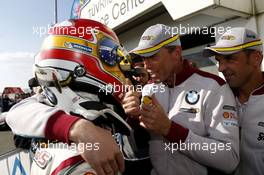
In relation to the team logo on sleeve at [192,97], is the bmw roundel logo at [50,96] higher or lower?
higher

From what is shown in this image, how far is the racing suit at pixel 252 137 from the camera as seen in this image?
1499mm

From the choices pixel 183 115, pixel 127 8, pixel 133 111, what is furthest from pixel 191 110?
pixel 127 8

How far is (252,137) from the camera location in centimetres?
152

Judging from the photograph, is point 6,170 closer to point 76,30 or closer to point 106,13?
point 76,30

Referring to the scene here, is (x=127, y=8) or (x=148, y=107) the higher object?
(x=127, y=8)

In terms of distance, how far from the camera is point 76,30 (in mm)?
1104

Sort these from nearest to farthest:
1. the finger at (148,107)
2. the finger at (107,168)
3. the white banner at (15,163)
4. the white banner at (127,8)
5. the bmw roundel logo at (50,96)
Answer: the finger at (107,168) → the bmw roundel logo at (50,96) → the finger at (148,107) → the white banner at (15,163) → the white banner at (127,8)

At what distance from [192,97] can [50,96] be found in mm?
675

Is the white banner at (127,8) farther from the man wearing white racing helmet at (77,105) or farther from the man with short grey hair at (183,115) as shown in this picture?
the man wearing white racing helmet at (77,105)

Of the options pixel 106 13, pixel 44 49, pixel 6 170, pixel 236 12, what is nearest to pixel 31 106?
pixel 44 49

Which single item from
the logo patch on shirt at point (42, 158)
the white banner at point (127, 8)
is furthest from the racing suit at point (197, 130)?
the white banner at point (127, 8)

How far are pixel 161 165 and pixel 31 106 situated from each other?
2.16 feet

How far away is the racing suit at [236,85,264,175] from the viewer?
1.50 metres

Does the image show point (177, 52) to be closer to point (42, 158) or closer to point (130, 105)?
point (130, 105)
